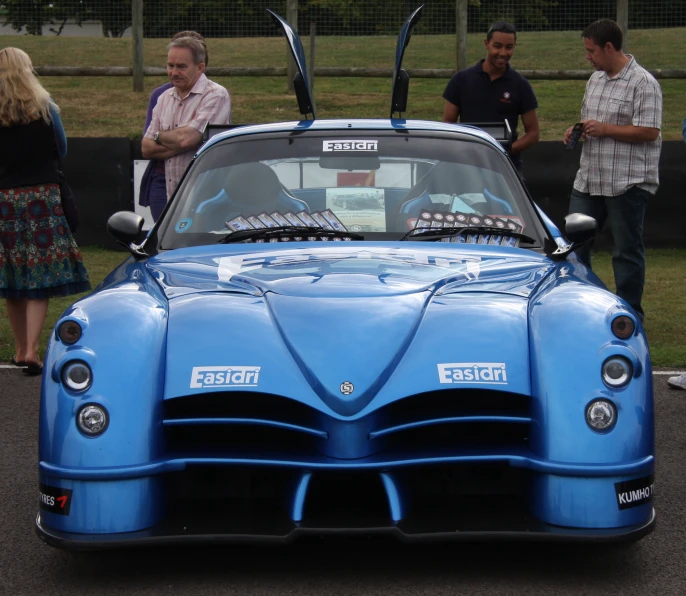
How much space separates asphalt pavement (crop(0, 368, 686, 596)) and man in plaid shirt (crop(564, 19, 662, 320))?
3.95m

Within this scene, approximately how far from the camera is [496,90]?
8844mm

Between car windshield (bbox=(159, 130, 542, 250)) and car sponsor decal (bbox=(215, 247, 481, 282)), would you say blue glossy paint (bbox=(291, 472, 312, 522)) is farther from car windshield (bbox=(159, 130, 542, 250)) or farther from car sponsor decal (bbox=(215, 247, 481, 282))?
car windshield (bbox=(159, 130, 542, 250))

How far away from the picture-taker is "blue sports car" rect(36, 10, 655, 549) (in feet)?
11.7

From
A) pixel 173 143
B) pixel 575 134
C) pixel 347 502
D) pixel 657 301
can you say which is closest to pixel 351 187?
pixel 347 502

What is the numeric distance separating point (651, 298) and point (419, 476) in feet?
23.4

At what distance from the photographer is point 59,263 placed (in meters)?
7.55

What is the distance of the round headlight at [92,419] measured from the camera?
365 cm

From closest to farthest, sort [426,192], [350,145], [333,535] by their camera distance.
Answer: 1. [333,535]
2. [426,192]
3. [350,145]

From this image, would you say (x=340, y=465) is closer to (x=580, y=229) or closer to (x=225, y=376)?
(x=225, y=376)

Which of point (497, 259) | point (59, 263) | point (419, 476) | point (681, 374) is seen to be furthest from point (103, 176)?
point (419, 476)

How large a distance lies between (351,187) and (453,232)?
54 cm

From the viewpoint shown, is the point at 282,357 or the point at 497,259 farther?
the point at 497,259

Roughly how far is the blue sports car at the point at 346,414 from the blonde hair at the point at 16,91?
11.3 feet

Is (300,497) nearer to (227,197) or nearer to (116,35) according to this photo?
(227,197)
